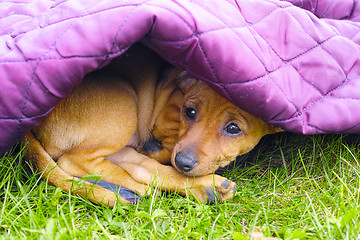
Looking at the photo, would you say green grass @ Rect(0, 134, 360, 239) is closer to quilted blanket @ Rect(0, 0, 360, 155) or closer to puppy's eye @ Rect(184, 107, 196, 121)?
quilted blanket @ Rect(0, 0, 360, 155)

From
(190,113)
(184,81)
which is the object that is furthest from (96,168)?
(184,81)

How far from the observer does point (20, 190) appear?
191 centimetres

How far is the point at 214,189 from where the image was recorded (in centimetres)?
211

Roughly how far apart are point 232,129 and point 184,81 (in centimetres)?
49

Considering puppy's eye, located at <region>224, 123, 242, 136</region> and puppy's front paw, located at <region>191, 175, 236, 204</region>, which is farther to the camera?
puppy's eye, located at <region>224, 123, 242, 136</region>

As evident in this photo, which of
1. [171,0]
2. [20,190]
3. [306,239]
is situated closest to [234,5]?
[171,0]

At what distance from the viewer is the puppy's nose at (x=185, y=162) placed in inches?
84.9

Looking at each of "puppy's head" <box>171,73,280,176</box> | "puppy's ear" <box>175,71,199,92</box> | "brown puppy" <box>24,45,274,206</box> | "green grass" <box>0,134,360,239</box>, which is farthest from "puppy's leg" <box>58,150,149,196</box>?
"puppy's ear" <box>175,71,199,92</box>

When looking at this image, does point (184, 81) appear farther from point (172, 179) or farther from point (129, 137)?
point (172, 179)

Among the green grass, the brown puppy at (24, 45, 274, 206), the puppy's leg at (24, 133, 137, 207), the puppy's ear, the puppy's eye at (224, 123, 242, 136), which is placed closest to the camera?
the green grass

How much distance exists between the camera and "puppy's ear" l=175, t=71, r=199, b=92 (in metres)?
2.52

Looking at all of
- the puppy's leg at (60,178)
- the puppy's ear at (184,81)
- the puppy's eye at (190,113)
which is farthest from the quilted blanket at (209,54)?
the puppy's ear at (184,81)

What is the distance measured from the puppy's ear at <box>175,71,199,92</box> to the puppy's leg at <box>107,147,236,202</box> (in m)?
0.55

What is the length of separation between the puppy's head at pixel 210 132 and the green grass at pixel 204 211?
0.19 metres
